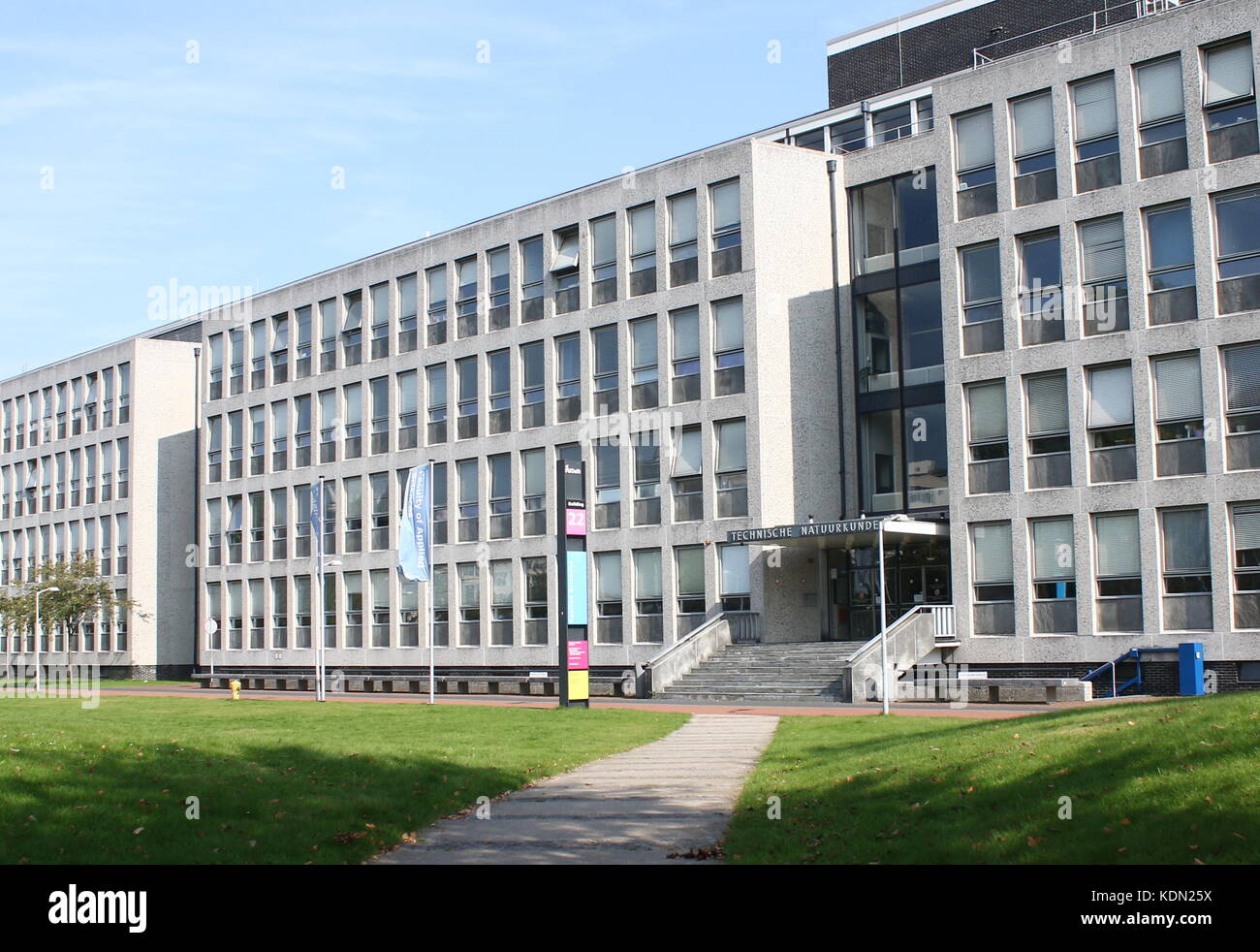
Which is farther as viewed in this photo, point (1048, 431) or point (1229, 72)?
point (1048, 431)

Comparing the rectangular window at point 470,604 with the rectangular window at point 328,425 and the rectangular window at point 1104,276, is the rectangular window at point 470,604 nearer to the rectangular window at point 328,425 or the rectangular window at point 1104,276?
the rectangular window at point 328,425

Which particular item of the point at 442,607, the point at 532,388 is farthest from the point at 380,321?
the point at 442,607

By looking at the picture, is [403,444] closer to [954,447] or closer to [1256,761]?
[954,447]

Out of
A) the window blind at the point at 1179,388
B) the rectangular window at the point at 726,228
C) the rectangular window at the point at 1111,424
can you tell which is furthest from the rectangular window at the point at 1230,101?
the rectangular window at the point at 726,228

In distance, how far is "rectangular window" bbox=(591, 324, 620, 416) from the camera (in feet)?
154

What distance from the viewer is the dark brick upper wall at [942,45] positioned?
48.3 meters

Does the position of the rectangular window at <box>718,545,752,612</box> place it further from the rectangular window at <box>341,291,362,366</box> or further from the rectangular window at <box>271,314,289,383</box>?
the rectangular window at <box>271,314,289,383</box>

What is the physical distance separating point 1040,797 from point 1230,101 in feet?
85.2

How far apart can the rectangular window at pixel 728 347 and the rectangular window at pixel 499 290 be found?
10.1 metres

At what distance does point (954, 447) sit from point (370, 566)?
1075 inches

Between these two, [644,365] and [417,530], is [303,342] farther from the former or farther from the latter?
[417,530]

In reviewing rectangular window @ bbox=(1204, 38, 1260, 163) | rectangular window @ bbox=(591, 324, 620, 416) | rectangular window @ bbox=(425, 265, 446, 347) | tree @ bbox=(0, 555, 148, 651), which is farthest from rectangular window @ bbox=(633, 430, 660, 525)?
tree @ bbox=(0, 555, 148, 651)

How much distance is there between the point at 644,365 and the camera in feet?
151
